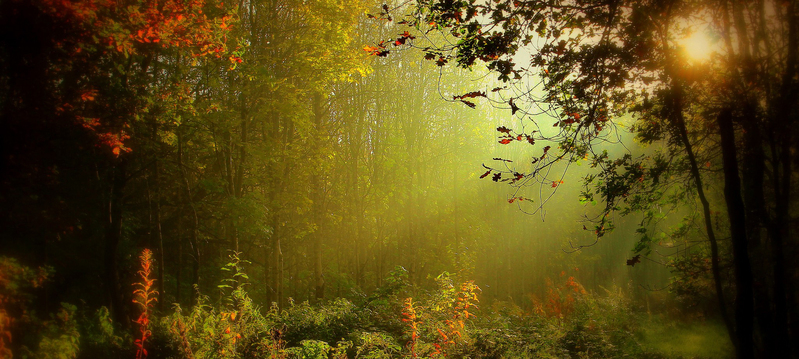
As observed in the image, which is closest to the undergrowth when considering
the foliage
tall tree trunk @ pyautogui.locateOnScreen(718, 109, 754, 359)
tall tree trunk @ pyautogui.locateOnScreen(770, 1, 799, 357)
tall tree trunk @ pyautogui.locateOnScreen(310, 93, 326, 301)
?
the foliage

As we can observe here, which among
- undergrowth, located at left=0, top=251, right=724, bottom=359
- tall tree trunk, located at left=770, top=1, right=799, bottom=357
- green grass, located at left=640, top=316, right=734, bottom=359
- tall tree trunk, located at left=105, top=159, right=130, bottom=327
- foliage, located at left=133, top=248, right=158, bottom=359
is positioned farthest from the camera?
tall tree trunk, located at left=105, top=159, right=130, bottom=327

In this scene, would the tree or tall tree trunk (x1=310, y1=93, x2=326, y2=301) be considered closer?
the tree

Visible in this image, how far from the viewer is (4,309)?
7.40 metres

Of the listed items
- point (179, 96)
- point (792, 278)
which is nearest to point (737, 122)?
point (792, 278)

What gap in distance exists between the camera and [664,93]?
497 centimetres

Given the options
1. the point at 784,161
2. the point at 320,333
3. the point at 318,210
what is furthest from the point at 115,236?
the point at 784,161

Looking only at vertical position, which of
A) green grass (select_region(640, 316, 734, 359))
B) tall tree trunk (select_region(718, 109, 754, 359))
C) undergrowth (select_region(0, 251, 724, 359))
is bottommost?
green grass (select_region(640, 316, 734, 359))

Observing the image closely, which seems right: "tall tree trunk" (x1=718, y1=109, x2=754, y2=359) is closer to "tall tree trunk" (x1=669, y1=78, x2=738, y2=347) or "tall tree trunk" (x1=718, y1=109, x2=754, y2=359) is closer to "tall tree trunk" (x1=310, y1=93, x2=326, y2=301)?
"tall tree trunk" (x1=669, y1=78, x2=738, y2=347)

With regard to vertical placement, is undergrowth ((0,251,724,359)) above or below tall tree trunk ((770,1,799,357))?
below

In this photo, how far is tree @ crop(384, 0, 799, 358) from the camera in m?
4.12

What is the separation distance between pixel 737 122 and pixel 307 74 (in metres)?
9.01

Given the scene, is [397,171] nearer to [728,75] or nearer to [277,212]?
[277,212]

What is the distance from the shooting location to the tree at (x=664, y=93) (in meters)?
4.12

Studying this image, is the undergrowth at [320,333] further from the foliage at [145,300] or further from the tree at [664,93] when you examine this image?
the tree at [664,93]
